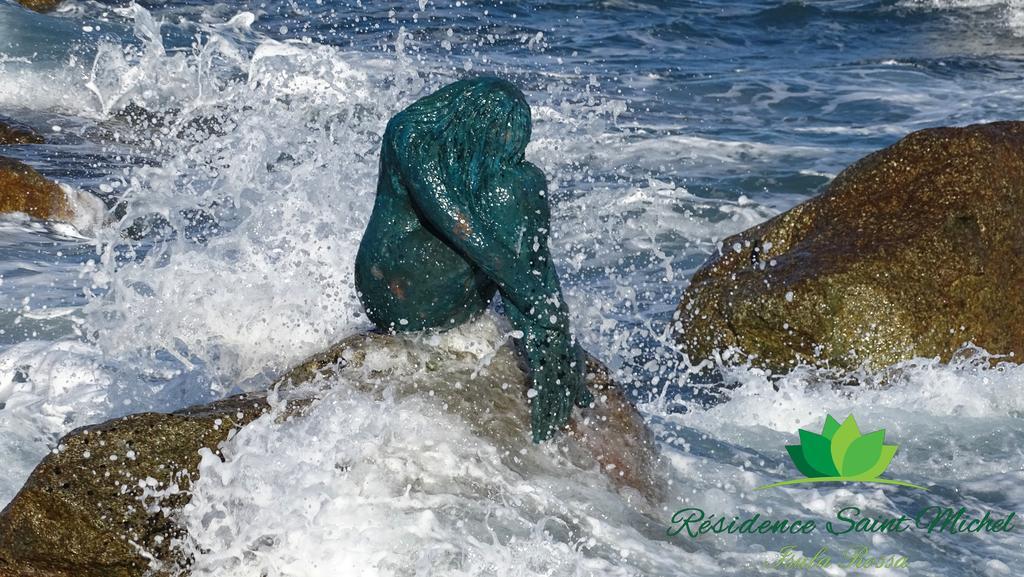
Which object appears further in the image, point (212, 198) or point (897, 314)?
point (212, 198)

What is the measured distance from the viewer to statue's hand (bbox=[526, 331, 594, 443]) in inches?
148

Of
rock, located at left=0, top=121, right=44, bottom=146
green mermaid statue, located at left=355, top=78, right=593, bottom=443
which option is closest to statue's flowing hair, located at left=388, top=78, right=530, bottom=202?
green mermaid statue, located at left=355, top=78, right=593, bottom=443

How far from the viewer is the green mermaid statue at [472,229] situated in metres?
3.60

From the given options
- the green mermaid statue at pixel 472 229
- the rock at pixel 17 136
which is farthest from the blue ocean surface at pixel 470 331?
the green mermaid statue at pixel 472 229

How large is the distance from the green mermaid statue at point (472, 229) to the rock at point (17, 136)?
6.77 m

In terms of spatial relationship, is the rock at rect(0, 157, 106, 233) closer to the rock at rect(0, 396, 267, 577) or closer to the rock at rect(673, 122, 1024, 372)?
the rock at rect(673, 122, 1024, 372)

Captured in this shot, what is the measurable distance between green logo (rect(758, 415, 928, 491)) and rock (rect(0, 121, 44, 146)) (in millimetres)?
7069

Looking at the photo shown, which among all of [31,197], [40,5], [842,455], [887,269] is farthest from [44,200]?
[40,5]

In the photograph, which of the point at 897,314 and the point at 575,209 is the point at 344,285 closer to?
the point at 897,314

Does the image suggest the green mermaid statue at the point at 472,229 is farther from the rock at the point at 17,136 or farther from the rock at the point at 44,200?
the rock at the point at 17,136

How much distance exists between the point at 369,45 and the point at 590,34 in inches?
113

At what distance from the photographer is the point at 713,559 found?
3.81 metres

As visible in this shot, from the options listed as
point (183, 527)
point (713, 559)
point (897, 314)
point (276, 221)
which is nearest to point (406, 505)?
point (183, 527)

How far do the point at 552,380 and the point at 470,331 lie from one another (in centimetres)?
48
